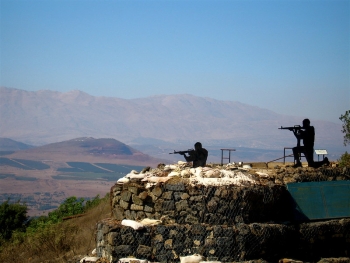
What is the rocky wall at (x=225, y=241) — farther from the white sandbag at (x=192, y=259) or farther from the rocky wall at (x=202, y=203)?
the rocky wall at (x=202, y=203)

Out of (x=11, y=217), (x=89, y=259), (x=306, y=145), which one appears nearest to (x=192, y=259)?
(x=89, y=259)

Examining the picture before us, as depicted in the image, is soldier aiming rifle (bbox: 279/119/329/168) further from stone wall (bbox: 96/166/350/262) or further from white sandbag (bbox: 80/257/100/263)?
white sandbag (bbox: 80/257/100/263)

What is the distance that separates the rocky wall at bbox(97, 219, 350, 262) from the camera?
14.0 meters

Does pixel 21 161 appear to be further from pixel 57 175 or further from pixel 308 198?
pixel 308 198

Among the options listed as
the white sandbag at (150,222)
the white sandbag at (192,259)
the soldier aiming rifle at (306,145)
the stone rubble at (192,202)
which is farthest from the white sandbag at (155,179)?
the soldier aiming rifle at (306,145)

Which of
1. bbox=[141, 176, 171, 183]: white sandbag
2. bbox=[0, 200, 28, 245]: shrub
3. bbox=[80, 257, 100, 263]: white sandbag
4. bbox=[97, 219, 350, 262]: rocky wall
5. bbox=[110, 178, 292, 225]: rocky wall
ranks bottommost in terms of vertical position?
bbox=[0, 200, 28, 245]: shrub

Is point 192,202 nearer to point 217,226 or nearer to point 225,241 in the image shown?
point 217,226

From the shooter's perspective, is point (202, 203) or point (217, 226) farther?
point (202, 203)

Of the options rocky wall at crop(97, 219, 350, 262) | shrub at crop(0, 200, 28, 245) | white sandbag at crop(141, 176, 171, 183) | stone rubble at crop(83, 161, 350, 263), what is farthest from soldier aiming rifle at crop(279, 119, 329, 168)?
shrub at crop(0, 200, 28, 245)

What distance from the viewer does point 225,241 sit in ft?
45.8

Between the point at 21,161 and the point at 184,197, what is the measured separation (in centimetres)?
10893

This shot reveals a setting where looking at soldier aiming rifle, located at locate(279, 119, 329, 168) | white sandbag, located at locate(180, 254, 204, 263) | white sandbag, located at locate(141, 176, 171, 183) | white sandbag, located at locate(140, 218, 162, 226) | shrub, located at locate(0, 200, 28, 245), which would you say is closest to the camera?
white sandbag, located at locate(180, 254, 204, 263)

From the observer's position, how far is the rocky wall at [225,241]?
13984 mm

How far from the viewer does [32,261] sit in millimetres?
20438
